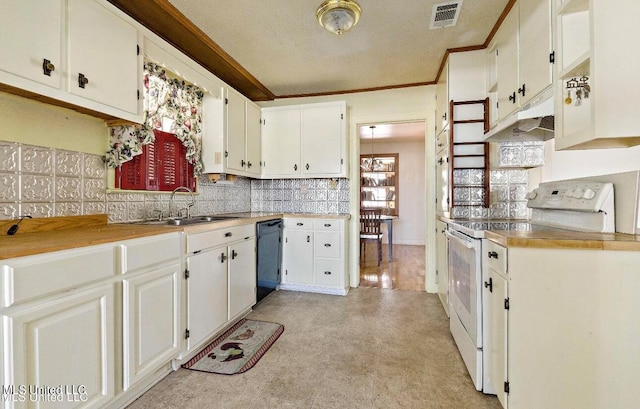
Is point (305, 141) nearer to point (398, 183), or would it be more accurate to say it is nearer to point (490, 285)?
point (490, 285)

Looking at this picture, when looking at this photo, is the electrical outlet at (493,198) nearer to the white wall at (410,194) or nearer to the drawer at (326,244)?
the drawer at (326,244)

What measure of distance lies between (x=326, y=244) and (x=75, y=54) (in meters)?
2.54

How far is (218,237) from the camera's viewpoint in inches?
86.6

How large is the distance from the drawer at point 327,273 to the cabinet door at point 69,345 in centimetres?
215

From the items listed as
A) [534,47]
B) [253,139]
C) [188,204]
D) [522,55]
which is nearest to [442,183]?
[522,55]

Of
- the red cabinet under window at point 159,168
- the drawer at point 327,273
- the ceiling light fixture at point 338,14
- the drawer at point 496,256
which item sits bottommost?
the drawer at point 327,273

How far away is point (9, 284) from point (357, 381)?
168 cm

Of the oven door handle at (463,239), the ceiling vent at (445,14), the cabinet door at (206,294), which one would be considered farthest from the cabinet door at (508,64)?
the cabinet door at (206,294)

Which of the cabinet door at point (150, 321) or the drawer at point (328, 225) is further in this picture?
the drawer at point (328, 225)

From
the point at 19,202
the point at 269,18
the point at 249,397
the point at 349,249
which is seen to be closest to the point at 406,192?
the point at 349,249

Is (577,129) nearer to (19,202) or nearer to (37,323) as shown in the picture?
(37,323)

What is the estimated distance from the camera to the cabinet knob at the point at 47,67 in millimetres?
1332

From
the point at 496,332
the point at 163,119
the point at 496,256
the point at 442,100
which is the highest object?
the point at 442,100

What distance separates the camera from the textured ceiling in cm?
206
